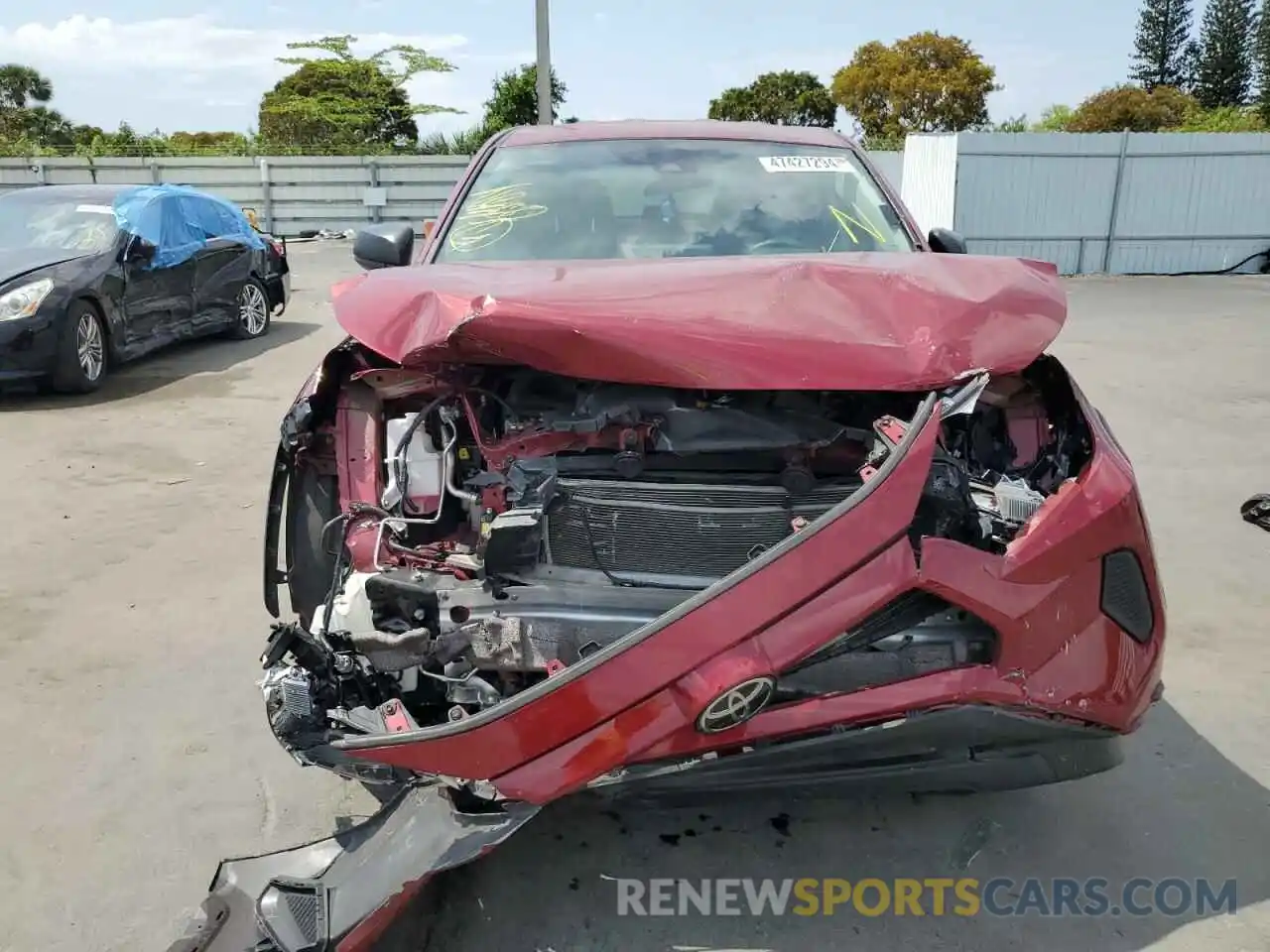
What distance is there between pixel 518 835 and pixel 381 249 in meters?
2.27

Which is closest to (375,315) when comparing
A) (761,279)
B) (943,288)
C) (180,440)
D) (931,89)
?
(761,279)

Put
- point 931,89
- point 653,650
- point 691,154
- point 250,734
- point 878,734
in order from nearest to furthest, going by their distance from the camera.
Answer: point 653,650 < point 878,734 < point 250,734 < point 691,154 < point 931,89

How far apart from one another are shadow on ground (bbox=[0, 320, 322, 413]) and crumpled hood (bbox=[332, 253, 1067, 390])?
6116 millimetres

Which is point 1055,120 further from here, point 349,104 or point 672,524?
point 672,524

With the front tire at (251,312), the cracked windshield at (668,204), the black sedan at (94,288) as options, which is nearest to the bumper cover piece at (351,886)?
the cracked windshield at (668,204)

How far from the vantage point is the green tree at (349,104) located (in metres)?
32.9

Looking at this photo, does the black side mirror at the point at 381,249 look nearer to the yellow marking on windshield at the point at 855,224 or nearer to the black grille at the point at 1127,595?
the yellow marking on windshield at the point at 855,224

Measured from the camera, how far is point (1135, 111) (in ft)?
143

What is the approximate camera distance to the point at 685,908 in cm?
248

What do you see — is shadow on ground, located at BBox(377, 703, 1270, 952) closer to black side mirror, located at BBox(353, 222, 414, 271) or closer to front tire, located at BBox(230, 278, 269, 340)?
black side mirror, located at BBox(353, 222, 414, 271)

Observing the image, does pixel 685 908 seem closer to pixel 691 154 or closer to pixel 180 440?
pixel 691 154

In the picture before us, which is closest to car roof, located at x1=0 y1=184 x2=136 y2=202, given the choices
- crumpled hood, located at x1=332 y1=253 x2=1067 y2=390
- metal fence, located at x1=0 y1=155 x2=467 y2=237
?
crumpled hood, located at x1=332 y1=253 x2=1067 y2=390

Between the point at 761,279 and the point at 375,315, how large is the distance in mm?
993

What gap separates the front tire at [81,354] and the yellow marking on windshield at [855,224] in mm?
6135
